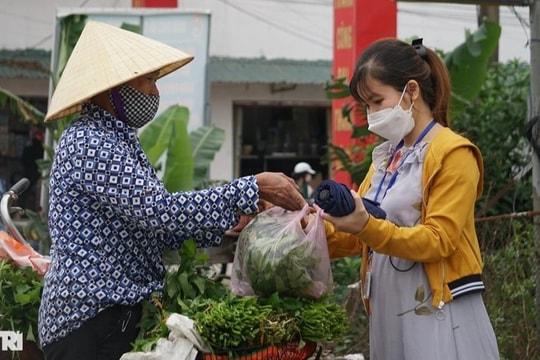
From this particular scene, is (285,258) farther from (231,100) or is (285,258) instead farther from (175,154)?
(231,100)

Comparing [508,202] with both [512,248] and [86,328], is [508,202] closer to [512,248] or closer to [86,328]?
[512,248]

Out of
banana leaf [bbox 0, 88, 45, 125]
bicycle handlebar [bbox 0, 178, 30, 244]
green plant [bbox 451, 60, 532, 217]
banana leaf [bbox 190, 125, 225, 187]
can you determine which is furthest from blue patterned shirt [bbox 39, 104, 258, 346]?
green plant [bbox 451, 60, 532, 217]

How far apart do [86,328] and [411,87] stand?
50.2 inches

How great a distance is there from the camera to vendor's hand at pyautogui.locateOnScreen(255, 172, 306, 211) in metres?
2.95

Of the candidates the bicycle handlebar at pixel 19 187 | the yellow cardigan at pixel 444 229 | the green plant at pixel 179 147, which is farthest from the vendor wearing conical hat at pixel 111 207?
the green plant at pixel 179 147

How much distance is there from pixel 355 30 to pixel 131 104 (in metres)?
6.64

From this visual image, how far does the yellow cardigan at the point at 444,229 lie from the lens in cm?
272

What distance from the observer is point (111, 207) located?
2.82m

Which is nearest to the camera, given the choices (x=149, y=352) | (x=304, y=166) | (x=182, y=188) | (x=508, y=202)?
(x=149, y=352)

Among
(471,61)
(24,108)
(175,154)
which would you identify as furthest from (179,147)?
(471,61)

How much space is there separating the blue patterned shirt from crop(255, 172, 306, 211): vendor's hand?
0.15 feet

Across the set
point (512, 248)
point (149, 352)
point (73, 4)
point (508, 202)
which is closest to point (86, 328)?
point (149, 352)

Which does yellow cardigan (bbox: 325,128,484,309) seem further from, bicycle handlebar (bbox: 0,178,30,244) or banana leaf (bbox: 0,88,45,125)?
banana leaf (bbox: 0,88,45,125)

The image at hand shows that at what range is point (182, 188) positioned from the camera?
22.2 feet
